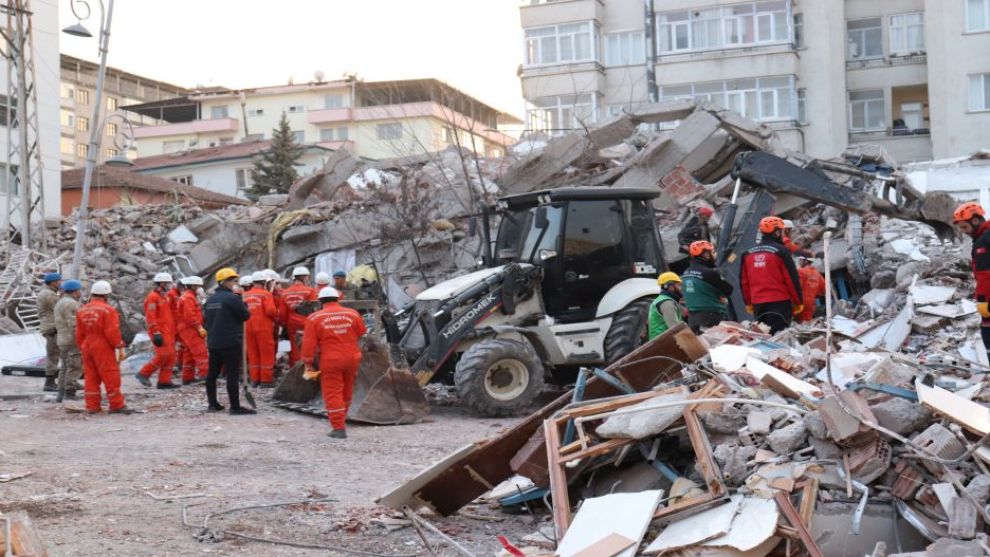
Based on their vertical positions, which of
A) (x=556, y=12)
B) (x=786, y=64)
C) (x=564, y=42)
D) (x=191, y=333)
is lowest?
(x=191, y=333)

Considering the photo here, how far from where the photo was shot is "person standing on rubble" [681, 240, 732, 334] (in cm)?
1184

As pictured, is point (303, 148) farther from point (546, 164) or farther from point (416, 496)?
point (416, 496)

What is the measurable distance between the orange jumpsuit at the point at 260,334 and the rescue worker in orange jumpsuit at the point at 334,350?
155 inches

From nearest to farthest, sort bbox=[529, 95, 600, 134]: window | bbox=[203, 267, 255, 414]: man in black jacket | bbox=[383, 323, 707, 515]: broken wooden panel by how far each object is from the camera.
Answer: bbox=[383, 323, 707, 515]: broken wooden panel
bbox=[203, 267, 255, 414]: man in black jacket
bbox=[529, 95, 600, 134]: window

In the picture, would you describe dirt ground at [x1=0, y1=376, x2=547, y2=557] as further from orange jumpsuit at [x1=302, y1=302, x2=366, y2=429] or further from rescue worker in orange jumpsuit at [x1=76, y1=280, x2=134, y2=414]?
orange jumpsuit at [x1=302, y1=302, x2=366, y2=429]

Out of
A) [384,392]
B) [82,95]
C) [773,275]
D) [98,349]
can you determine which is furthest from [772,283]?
[82,95]

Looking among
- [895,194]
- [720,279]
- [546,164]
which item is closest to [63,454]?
[720,279]

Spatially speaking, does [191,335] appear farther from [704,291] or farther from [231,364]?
[704,291]

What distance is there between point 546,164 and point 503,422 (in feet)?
34.5

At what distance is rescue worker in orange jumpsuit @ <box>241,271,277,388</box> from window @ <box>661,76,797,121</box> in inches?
904

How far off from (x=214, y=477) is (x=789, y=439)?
457 centimetres

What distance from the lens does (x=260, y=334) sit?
1502 centimetres

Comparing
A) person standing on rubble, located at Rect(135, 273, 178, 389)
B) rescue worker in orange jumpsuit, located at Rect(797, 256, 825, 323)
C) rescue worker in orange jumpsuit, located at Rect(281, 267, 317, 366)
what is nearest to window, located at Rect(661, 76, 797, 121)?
rescue worker in orange jumpsuit, located at Rect(797, 256, 825, 323)

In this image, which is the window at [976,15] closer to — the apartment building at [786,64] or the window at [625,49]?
the apartment building at [786,64]
